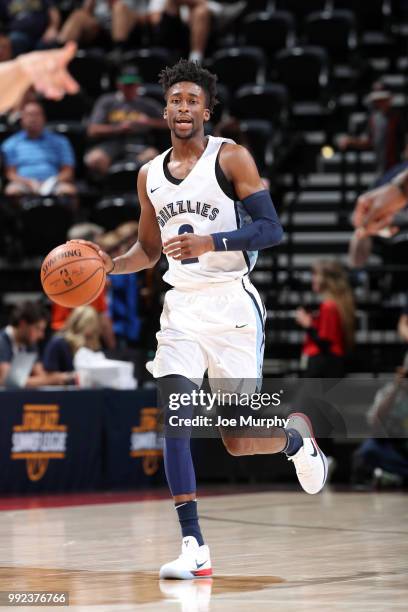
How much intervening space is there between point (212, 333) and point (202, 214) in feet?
1.86

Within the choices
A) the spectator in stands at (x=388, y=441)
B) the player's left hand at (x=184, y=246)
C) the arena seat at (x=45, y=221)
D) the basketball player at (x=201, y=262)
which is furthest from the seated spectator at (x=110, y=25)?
the player's left hand at (x=184, y=246)

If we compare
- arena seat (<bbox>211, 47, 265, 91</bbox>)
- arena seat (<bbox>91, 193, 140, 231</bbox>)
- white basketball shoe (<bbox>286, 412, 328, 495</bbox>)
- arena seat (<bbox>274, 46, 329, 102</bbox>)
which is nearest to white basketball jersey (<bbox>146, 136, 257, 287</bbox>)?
white basketball shoe (<bbox>286, 412, 328, 495</bbox>)

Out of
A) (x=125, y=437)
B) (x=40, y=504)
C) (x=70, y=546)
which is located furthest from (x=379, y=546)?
(x=125, y=437)

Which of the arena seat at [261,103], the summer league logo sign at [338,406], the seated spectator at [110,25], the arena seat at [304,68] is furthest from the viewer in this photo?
the seated spectator at [110,25]

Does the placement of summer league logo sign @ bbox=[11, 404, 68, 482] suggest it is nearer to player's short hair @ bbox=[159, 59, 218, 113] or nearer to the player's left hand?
player's short hair @ bbox=[159, 59, 218, 113]

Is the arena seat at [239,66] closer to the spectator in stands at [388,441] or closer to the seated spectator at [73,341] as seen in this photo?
the seated spectator at [73,341]

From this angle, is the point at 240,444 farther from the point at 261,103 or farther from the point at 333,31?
the point at 333,31

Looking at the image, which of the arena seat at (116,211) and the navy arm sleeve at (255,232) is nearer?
the navy arm sleeve at (255,232)

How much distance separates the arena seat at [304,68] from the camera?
1584cm

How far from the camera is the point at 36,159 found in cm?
1431

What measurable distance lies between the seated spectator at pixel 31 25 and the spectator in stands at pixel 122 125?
9.53 ft

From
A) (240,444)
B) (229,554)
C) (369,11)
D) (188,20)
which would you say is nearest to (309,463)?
(240,444)

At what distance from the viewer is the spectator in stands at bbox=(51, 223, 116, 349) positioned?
39.8 ft

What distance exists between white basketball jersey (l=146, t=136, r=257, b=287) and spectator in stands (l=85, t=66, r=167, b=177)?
27.7 ft
